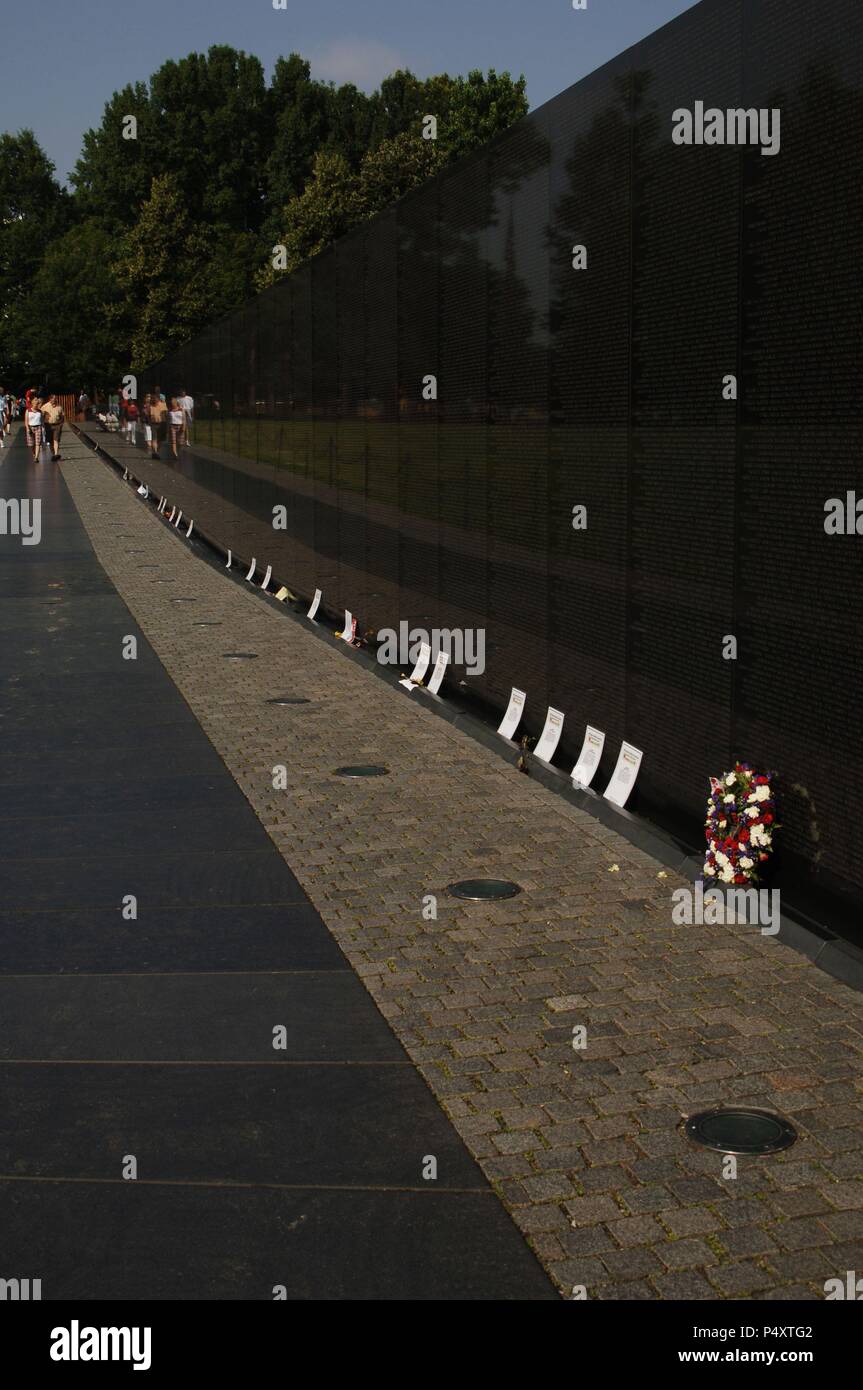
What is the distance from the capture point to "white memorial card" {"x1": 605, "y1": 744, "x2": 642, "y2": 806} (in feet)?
33.1

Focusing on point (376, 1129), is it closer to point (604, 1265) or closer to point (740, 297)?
point (604, 1265)

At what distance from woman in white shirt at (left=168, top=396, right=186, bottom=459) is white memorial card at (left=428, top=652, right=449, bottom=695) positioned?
2513cm

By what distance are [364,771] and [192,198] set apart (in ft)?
402

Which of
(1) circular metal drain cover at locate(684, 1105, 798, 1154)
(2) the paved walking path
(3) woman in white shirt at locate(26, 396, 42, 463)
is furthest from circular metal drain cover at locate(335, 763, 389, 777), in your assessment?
(3) woman in white shirt at locate(26, 396, 42, 463)

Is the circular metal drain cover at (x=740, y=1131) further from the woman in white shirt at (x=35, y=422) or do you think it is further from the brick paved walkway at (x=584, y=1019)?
the woman in white shirt at (x=35, y=422)

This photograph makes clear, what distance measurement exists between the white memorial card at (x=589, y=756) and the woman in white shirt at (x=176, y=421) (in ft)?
95.9

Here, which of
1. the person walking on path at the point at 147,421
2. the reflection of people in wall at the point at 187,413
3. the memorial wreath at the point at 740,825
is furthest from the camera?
the person walking on path at the point at 147,421

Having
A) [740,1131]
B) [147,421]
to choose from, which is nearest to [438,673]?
[740,1131]

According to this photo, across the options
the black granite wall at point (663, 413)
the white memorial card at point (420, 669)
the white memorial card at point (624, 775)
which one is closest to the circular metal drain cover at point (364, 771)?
the black granite wall at point (663, 413)

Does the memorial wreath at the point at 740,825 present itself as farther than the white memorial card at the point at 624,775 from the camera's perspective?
No

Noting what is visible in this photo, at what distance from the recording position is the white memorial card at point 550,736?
11.6 metres

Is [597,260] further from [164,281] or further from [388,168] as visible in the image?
[164,281]
